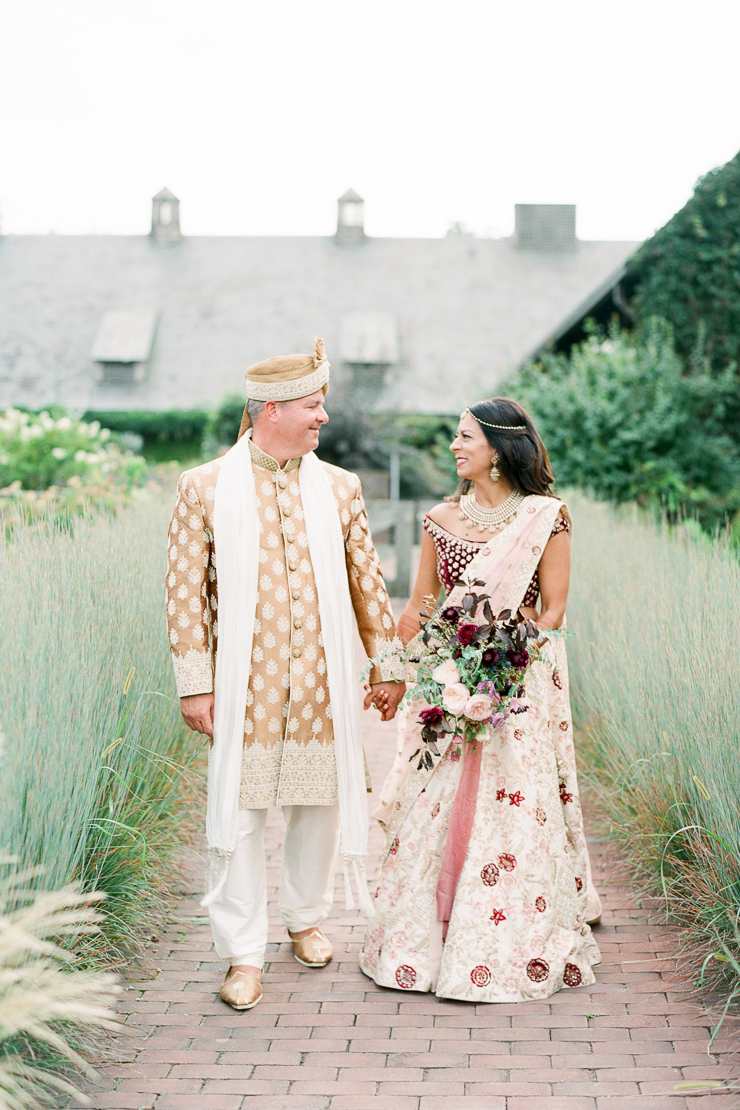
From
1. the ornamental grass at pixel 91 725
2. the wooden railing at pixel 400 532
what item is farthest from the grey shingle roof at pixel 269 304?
the ornamental grass at pixel 91 725

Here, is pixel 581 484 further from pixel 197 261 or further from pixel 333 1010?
pixel 197 261

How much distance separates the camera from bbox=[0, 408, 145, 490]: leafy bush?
11297 millimetres

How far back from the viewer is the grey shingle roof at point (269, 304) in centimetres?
2947

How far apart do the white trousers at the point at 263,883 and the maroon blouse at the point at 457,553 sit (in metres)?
0.94

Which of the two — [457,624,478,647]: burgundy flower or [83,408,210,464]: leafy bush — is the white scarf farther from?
[83,408,210,464]: leafy bush

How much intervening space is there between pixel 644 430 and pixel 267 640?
36.1 ft

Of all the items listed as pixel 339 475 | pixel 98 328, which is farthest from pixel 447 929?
pixel 98 328

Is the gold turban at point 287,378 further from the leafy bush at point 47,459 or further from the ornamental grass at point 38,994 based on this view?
the leafy bush at point 47,459

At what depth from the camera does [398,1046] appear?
3.21 m

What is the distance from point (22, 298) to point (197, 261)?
545cm

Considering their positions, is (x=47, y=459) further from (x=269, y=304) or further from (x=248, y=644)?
(x=269, y=304)

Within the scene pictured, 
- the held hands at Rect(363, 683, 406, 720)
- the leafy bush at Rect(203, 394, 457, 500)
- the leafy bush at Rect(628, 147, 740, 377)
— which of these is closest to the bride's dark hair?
the held hands at Rect(363, 683, 406, 720)

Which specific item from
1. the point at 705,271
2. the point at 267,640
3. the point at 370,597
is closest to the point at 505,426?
the point at 370,597

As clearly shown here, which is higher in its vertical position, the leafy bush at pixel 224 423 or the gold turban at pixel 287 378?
the gold turban at pixel 287 378
